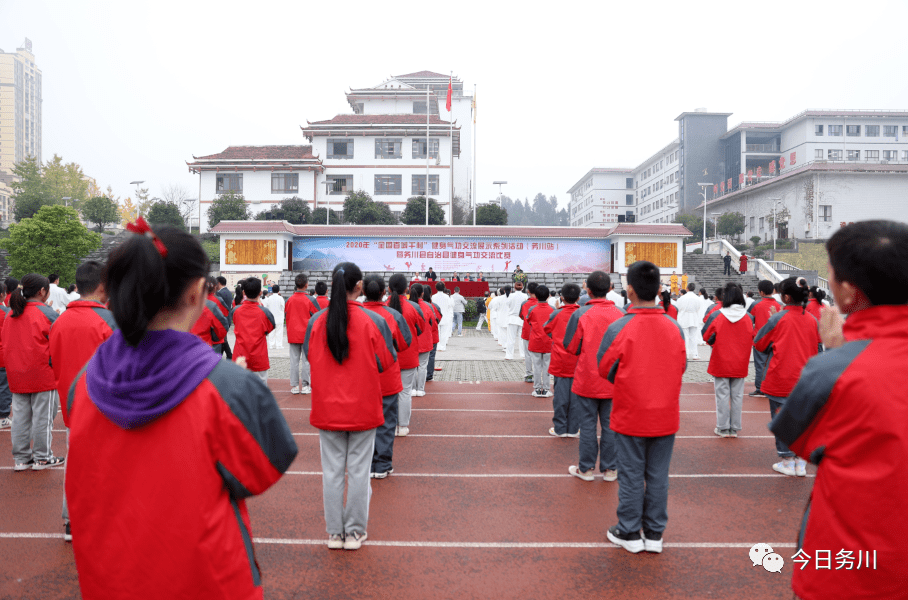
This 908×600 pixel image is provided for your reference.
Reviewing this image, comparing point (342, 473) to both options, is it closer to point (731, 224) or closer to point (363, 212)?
point (363, 212)

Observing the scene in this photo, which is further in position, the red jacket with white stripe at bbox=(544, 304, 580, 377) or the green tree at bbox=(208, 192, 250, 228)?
the green tree at bbox=(208, 192, 250, 228)

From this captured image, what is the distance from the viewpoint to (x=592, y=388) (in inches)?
214

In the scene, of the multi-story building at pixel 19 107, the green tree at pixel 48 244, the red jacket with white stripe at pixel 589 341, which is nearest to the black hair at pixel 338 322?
the red jacket with white stripe at pixel 589 341

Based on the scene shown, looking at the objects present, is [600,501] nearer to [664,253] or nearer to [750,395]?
[750,395]

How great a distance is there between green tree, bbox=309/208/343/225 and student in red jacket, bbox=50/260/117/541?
Result: 32.6 meters

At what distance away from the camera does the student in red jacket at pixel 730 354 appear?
707 centimetres

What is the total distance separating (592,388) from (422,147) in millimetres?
37462

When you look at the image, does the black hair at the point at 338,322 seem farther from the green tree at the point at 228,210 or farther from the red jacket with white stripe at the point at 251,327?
the green tree at the point at 228,210

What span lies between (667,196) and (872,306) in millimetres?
66452

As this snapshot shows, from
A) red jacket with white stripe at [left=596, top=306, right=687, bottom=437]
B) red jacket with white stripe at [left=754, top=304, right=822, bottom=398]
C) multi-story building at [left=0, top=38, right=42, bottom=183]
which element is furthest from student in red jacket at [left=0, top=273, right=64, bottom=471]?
multi-story building at [left=0, top=38, right=42, bottom=183]

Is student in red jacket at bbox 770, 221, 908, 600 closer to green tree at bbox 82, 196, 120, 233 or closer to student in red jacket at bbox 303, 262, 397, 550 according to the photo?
student in red jacket at bbox 303, 262, 397, 550

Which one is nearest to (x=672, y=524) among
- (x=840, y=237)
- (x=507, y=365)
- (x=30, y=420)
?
(x=840, y=237)

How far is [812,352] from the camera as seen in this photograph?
580cm

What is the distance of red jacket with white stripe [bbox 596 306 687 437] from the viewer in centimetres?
395
